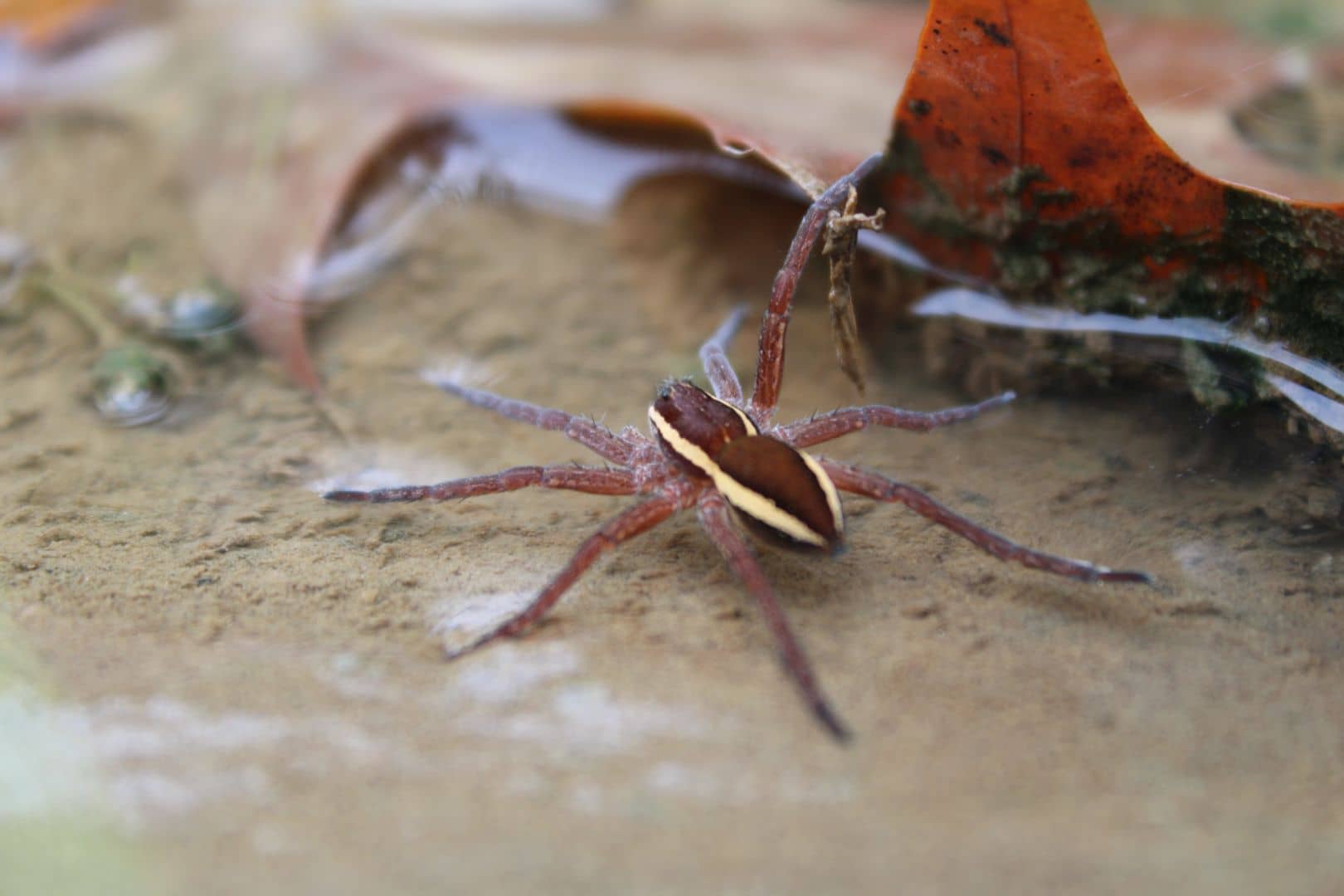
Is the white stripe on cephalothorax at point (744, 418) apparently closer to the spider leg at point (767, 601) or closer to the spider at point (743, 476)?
the spider at point (743, 476)

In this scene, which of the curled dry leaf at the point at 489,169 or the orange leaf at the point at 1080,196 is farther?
the curled dry leaf at the point at 489,169

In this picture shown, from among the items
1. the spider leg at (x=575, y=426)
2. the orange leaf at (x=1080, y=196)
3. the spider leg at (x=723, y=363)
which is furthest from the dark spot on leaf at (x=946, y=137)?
the spider leg at (x=575, y=426)

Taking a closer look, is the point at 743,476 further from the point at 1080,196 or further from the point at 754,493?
the point at 1080,196

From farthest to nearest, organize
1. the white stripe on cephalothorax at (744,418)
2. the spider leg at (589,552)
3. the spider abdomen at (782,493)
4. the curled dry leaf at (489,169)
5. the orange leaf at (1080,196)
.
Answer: the curled dry leaf at (489,169), the white stripe on cephalothorax at (744,418), the orange leaf at (1080,196), the spider abdomen at (782,493), the spider leg at (589,552)

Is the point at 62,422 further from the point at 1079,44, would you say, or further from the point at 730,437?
the point at 1079,44

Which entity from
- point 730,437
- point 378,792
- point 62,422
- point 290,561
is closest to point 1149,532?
point 730,437

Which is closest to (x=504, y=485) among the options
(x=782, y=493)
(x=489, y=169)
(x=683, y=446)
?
(x=683, y=446)
